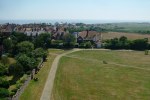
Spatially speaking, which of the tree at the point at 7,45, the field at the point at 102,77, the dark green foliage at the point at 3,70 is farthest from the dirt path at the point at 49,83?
the tree at the point at 7,45

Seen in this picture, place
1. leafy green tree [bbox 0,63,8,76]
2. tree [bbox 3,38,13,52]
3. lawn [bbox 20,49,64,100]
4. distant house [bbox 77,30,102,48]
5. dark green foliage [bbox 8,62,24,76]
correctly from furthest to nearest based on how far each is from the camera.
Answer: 1. distant house [bbox 77,30,102,48]
2. tree [bbox 3,38,13,52]
3. leafy green tree [bbox 0,63,8,76]
4. dark green foliage [bbox 8,62,24,76]
5. lawn [bbox 20,49,64,100]

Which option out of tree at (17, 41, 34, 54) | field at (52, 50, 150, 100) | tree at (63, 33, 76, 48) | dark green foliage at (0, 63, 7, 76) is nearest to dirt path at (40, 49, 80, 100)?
field at (52, 50, 150, 100)

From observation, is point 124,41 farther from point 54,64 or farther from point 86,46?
point 54,64

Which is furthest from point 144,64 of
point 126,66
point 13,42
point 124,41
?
point 13,42

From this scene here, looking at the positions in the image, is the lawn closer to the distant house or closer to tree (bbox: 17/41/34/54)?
tree (bbox: 17/41/34/54)

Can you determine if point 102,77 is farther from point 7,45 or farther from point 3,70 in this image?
point 7,45

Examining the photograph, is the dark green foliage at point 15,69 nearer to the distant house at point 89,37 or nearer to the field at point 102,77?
the field at point 102,77

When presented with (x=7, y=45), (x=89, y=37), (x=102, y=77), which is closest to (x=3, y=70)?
(x=102, y=77)

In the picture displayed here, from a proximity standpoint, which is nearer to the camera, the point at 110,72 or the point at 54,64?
the point at 110,72
